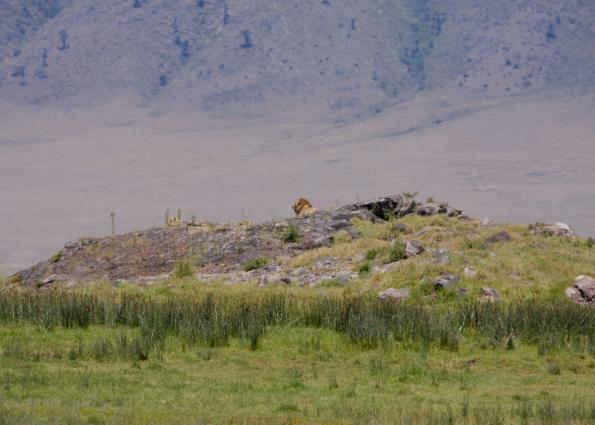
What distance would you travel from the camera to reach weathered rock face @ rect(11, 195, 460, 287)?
35.7 m

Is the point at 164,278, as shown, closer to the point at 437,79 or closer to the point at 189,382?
the point at 189,382

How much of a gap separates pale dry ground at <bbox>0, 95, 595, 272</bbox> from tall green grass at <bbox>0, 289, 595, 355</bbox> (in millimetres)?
67434

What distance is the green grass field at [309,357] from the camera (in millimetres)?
16203

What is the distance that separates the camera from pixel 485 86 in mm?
160250

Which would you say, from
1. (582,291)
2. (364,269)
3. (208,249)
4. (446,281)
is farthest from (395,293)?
(208,249)

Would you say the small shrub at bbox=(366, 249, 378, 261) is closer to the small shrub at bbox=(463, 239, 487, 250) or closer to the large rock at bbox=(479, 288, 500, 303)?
the small shrub at bbox=(463, 239, 487, 250)

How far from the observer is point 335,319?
77.0 feet

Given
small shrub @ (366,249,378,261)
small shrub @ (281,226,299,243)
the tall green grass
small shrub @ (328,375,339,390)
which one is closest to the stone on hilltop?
the tall green grass

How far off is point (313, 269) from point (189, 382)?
50.6 ft

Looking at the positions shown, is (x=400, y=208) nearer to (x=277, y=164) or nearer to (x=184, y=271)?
(x=184, y=271)

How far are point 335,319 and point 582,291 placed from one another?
7.86m

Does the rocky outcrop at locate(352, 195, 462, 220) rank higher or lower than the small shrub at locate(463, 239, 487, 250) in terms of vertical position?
lower

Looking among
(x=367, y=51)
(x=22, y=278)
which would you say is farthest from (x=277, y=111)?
(x=22, y=278)

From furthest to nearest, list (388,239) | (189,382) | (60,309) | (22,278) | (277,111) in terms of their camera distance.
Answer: (277,111) → (22,278) → (388,239) → (60,309) → (189,382)
